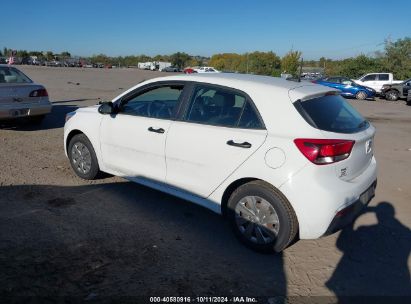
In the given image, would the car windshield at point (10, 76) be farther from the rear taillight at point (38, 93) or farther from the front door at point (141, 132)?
the front door at point (141, 132)

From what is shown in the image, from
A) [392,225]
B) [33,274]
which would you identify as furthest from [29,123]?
[392,225]

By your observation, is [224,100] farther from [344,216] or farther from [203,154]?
[344,216]

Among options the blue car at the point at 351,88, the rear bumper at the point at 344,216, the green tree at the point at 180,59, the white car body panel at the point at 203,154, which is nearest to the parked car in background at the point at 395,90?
the blue car at the point at 351,88

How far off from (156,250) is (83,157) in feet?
7.78

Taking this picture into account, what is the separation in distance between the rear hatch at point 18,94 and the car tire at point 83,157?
3.69 metres

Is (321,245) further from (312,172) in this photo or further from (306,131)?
(306,131)

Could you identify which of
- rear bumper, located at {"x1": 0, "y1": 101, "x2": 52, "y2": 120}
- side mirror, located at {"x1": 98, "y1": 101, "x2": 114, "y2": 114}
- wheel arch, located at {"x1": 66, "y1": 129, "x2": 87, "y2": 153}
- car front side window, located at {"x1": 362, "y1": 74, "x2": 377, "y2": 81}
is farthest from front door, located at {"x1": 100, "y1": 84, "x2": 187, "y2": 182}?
car front side window, located at {"x1": 362, "y1": 74, "x2": 377, "y2": 81}

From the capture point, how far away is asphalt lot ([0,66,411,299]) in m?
3.20

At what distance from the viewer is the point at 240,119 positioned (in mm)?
3795

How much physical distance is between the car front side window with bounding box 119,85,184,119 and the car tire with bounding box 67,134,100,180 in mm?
884

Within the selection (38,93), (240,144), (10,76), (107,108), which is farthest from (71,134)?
(10,76)

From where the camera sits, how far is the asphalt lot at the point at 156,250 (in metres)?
3.20

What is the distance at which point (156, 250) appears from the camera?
3.75 m

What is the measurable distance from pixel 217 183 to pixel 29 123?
790 centimetres
